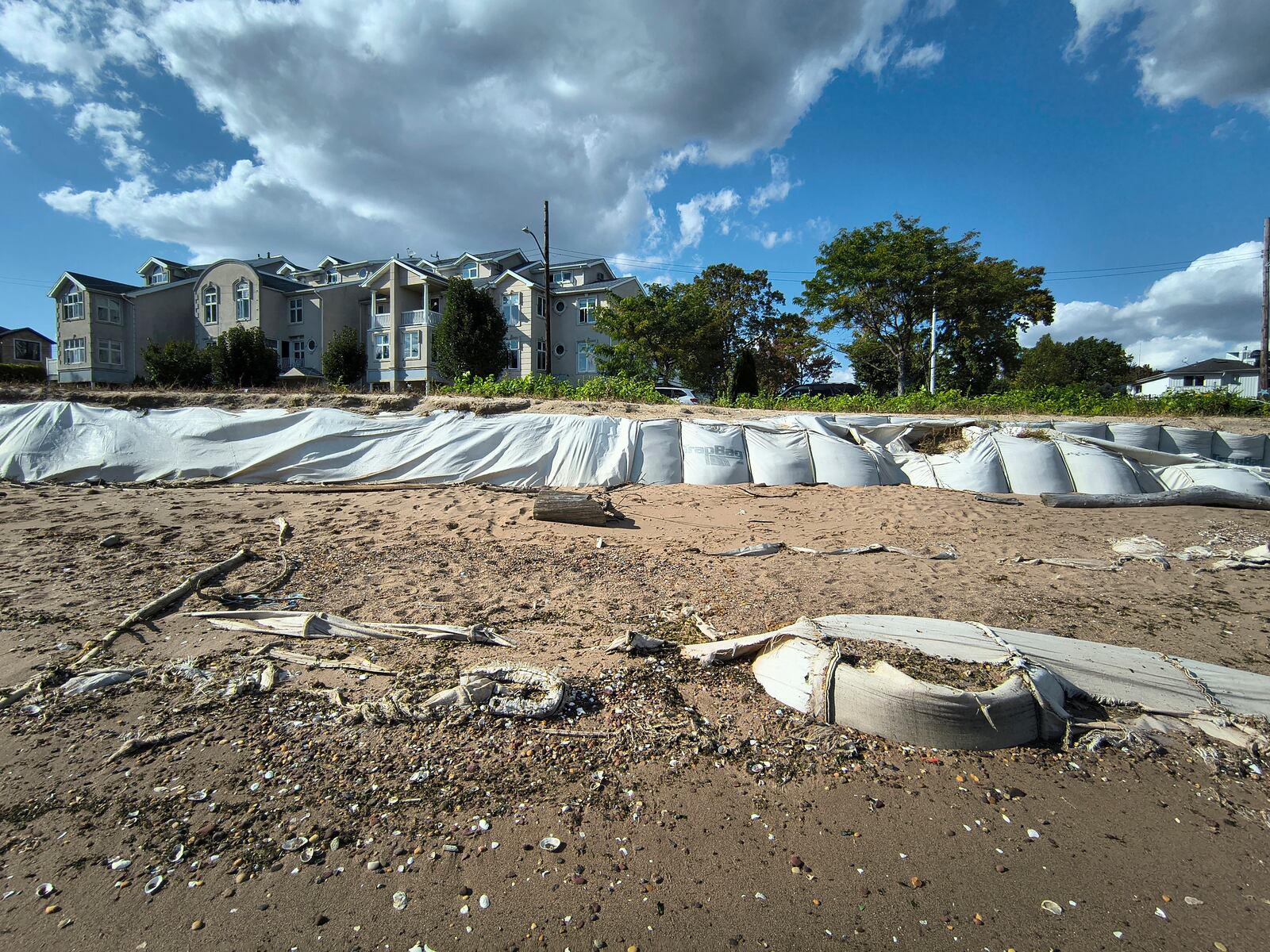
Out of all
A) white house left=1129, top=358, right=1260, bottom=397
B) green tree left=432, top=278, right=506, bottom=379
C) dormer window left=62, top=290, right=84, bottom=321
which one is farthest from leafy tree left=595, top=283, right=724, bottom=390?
white house left=1129, top=358, right=1260, bottom=397

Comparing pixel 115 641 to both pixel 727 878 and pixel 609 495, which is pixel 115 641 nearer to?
pixel 727 878

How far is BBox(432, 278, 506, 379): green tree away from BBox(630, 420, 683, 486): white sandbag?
15.4 metres

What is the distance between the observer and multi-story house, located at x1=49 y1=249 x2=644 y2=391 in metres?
30.2

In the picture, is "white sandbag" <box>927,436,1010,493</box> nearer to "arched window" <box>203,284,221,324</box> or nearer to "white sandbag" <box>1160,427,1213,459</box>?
"white sandbag" <box>1160,427,1213,459</box>

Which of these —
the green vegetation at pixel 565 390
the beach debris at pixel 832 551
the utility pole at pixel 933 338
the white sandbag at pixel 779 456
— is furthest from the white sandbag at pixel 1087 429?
the green vegetation at pixel 565 390

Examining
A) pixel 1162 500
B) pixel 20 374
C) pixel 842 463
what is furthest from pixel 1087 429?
pixel 20 374

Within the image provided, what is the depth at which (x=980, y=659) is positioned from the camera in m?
3.18

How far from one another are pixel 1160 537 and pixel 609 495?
6770 millimetres

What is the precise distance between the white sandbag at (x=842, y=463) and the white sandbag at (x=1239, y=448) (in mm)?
8319

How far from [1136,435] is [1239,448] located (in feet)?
9.27

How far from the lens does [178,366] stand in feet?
81.9

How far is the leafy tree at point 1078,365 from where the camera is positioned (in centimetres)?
3994

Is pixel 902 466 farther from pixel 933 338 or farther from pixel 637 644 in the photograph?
pixel 933 338

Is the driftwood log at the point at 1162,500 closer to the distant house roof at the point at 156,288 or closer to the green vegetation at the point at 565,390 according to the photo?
the green vegetation at the point at 565,390
